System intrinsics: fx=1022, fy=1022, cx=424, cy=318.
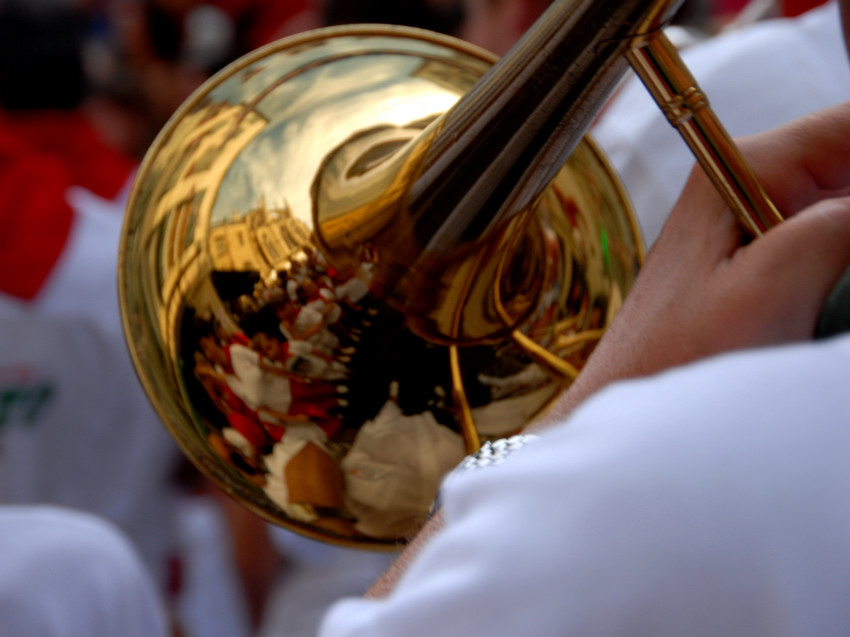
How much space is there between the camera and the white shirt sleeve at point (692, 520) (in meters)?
0.37

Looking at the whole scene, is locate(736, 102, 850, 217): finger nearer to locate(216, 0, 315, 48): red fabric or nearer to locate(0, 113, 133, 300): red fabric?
locate(0, 113, 133, 300): red fabric

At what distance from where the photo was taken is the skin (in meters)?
0.45

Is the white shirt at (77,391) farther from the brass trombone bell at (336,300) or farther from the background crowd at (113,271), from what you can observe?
the brass trombone bell at (336,300)

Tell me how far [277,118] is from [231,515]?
143 centimetres

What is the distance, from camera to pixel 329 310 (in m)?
0.79

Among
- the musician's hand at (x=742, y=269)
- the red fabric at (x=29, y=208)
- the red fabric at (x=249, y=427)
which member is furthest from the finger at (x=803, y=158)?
the red fabric at (x=29, y=208)

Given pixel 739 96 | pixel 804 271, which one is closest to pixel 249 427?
pixel 804 271

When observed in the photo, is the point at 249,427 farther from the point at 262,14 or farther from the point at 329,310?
the point at 262,14

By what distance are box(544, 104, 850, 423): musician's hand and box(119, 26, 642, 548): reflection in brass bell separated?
0.70ft

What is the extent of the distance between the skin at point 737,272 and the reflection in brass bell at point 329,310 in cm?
21

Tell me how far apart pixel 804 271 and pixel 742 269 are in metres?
0.03

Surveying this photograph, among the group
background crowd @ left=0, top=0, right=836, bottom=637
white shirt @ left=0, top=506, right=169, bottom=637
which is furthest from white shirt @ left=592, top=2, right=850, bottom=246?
white shirt @ left=0, top=506, right=169, bottom=637

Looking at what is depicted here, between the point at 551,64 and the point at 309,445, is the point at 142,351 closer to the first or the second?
the point at 309,445

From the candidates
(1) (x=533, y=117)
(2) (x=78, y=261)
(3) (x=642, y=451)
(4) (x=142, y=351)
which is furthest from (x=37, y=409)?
(3) (x=642, y=451)
